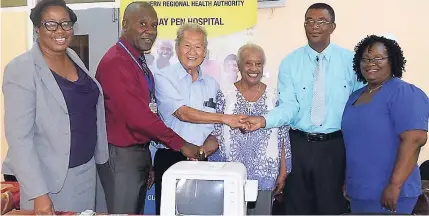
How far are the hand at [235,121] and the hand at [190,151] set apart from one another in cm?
24

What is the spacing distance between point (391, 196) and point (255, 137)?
2.40ft

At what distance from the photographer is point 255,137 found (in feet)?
8.13

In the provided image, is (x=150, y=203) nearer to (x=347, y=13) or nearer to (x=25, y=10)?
(x=25, y=10)

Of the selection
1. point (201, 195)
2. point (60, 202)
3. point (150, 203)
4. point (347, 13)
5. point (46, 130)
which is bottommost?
point (150, 203)

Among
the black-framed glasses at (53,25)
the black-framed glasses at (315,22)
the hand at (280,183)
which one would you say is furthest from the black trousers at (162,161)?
the black-framed glasses at (315,22)

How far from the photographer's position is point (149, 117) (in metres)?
2.44

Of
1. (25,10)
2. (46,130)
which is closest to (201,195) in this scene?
(46,130)

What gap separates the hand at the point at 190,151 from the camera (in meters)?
2.59

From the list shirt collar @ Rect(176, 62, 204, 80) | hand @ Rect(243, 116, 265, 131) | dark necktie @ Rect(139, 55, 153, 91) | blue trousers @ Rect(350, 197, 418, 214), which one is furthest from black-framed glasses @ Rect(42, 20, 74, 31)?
blue trousers @ Rect(350, 197, 418, 214)

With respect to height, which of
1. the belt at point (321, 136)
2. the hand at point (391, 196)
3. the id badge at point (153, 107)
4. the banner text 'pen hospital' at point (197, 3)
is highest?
the banner text 'pen hospital' at point (197, 3)

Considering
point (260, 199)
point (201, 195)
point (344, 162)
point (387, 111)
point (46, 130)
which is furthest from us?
point (344, 162)

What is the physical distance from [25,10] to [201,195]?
172 cm

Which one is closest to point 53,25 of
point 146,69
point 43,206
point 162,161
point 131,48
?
point 131,48

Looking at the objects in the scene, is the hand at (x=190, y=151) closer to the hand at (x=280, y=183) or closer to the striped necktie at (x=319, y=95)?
the hand at (x=280, y=183)
